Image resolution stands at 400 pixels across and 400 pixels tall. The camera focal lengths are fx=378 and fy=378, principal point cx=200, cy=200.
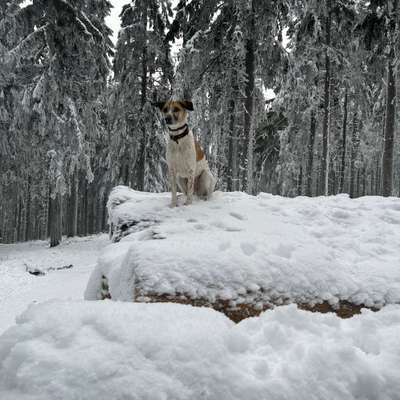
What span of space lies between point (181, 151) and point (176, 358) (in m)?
4.26

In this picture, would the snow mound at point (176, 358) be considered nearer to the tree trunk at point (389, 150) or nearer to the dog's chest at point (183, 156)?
the dog's chest at point (183, 156)

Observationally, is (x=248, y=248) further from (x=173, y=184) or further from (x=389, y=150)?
(x=389, y=150)

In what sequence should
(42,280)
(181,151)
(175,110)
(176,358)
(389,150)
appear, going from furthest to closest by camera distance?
(389,150), (42,280), (181,151), (175,110), (176,358)

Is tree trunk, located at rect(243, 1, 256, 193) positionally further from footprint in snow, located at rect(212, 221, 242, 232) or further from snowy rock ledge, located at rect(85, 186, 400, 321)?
footprint in snow, located at rect(212, 221, 242, 232)

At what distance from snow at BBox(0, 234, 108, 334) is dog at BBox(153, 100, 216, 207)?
385 cm

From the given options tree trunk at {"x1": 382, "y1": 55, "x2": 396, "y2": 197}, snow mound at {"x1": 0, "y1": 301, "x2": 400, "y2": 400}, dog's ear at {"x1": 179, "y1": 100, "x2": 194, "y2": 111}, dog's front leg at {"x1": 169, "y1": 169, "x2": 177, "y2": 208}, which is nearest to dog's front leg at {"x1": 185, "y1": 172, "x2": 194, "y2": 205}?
dog's front leg at {"x1": 169, "y1": 169, "x2": 177, "y2": 208}

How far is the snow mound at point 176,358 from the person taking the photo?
1.78 m

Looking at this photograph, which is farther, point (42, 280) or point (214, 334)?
point (42, 280)

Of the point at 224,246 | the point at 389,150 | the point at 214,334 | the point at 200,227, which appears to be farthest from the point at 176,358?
the point at 389,150

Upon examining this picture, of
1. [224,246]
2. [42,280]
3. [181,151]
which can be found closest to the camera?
[224,246]

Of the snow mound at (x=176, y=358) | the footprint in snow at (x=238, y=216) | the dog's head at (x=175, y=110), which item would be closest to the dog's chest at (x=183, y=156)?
the dog's head at (x=175, y=110)

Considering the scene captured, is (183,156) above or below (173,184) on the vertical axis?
above

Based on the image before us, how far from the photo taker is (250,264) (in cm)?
360

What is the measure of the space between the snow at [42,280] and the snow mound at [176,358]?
5245 millimetres
